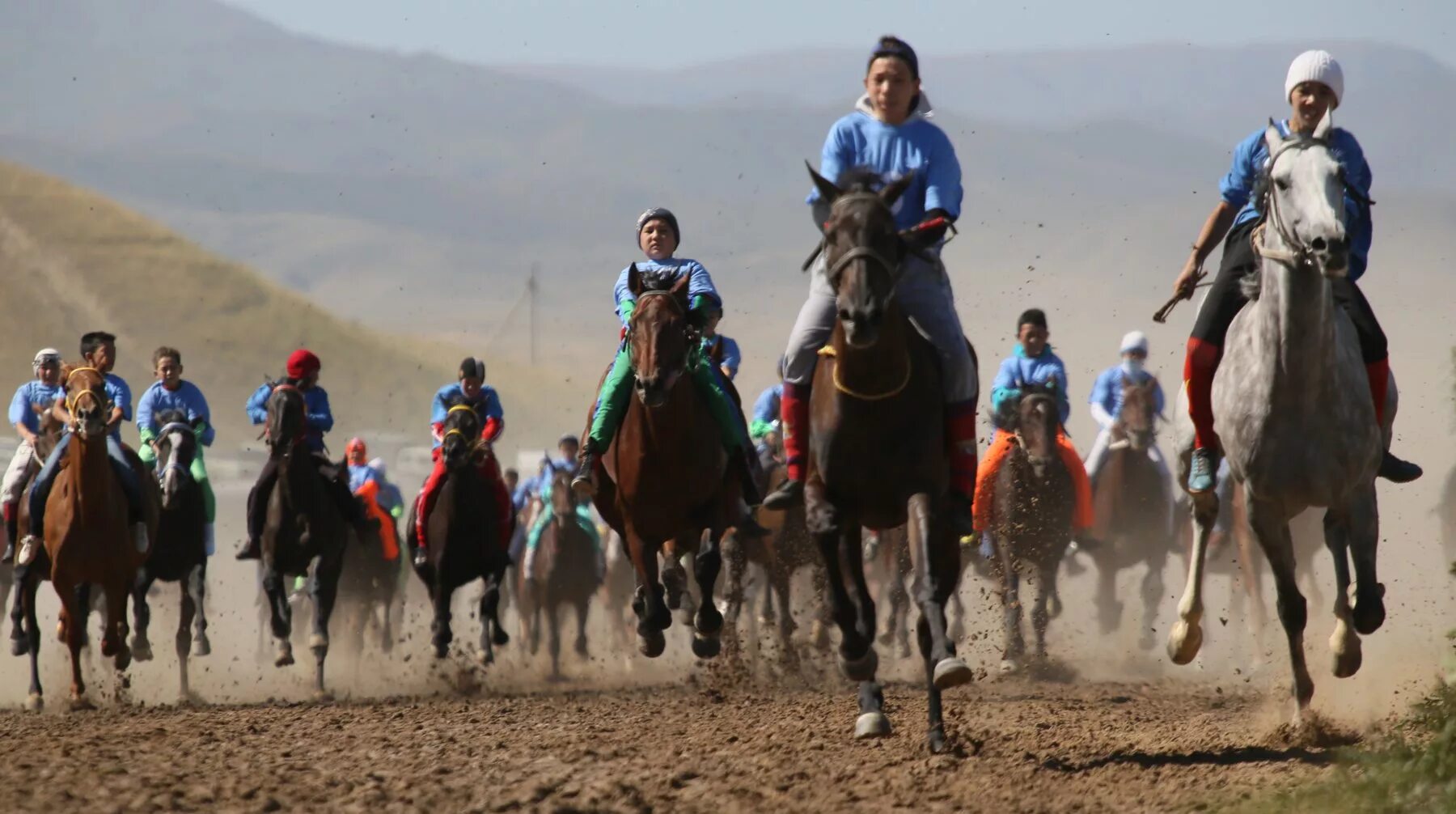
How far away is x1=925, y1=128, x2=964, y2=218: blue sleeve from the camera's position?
9.95 meters

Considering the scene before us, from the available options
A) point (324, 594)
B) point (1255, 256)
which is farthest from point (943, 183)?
point (324, 594)

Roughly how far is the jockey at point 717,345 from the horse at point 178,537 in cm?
503

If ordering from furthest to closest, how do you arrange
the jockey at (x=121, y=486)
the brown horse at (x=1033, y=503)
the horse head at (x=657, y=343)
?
the brown horse at (x=1033, y=503) → the jockey at (x=121, y=486) → the horse head at (x=657, y=343)

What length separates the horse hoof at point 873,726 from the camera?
9992 mm

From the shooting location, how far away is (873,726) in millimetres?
10008

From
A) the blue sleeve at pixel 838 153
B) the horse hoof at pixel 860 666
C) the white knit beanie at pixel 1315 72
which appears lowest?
the horse hoof at pixel 860 666

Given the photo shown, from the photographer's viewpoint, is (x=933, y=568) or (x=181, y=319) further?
(x=181, y=319)

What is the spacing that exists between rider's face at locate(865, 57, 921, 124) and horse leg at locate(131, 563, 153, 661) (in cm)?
1065

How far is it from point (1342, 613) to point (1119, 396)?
10132mm

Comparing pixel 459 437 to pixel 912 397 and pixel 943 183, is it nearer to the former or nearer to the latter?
pixel 943 183

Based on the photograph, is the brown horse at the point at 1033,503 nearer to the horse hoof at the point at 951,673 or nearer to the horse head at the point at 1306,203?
the horse head at the point at 1306,203

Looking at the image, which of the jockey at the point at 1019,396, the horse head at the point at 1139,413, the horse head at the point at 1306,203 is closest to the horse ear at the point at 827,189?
the horse head at the point at 1306,203

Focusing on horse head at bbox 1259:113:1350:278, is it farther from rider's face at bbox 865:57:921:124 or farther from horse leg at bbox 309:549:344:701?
horse leg at bbox 309:549:344:701

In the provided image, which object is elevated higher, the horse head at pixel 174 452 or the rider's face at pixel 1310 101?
the rider's face at pixel 1310 101
